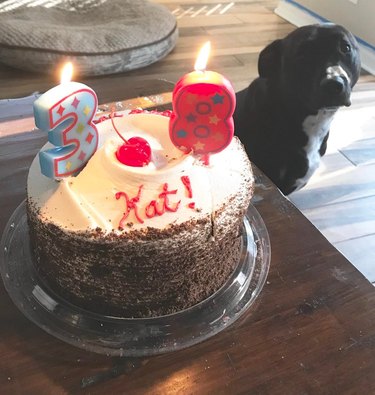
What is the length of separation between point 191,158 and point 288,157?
647 millimetres

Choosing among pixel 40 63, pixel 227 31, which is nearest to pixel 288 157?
pixel 40 63

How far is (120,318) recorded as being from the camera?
88cm

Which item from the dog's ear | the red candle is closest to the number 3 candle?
the red candle

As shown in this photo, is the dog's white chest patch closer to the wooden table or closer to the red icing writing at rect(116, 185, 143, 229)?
the wooden table

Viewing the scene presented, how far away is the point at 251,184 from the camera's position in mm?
Result: 921

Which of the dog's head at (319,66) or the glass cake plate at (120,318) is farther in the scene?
the dog's head at (319,66)

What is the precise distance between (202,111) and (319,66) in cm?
64

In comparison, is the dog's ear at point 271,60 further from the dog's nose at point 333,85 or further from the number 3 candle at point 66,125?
the number 3 candle at point 66,125

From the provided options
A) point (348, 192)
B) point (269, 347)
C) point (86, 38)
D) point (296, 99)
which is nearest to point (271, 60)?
point (296, 99)

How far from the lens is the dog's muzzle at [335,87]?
51.1 inches

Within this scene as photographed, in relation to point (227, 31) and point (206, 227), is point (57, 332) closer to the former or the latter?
point (206, 227)

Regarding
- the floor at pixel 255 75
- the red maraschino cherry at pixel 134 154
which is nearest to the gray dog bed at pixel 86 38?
the floor at pixel 255 75

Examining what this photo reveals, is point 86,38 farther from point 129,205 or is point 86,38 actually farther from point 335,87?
point 129,205

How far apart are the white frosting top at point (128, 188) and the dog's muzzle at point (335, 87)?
53cm
